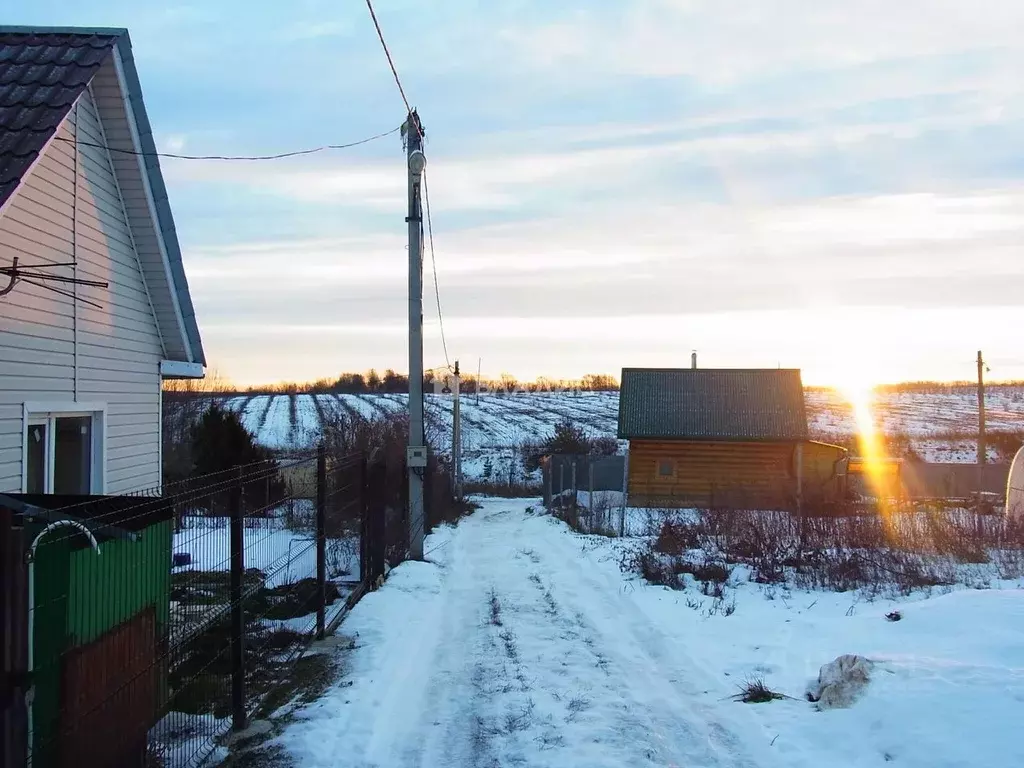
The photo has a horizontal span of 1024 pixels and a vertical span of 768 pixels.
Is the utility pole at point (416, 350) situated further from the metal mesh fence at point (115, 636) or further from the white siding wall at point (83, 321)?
the metal mesh fence at point (115, 636)

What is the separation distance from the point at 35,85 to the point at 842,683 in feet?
27.6

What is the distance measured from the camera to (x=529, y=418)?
2805 inches

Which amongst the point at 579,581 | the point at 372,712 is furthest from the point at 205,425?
the point at 372,712

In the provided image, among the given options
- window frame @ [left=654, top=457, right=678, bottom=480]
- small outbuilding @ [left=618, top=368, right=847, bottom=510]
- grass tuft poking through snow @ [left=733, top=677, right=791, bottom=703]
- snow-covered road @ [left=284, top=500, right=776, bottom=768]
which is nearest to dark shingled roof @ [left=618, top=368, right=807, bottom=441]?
small outbuilding @ [left=618, top=368, right=847, bottom=510]

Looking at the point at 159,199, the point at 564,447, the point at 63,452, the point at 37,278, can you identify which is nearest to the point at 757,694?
the point at 37,278

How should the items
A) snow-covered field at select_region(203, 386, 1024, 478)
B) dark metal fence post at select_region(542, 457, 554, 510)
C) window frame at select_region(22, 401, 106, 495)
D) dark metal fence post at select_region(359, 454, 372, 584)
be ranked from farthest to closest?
snow-covered field at select_region(203, 386, 1024, 478) < dark metal fence post at select_region(542, 457, 554, 510) < dark metal fence post at select_region(359, 454, 372, 584) < window frame at select_region(22, 401, 106, 495)

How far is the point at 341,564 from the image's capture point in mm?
12461

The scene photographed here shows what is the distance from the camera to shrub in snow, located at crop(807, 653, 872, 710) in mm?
5793

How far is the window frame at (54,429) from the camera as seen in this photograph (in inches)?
304

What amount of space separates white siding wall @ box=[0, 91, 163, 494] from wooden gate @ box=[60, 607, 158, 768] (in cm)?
356

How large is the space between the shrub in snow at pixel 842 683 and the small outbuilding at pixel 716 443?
20968mm

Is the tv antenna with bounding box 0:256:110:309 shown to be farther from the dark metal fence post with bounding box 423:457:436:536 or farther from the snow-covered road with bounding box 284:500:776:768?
the dark metal fence post with bounding box 423:457:436:536

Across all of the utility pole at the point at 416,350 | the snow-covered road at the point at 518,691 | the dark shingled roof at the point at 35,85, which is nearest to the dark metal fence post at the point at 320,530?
the snow-covered road at the point at 518,691

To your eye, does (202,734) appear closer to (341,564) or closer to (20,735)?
(20,735)
